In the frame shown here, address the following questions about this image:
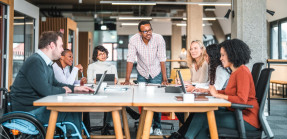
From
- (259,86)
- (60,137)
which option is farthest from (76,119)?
(259,86)

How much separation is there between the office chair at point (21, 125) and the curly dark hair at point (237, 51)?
1.40 meters

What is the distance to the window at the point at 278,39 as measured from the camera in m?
10.3

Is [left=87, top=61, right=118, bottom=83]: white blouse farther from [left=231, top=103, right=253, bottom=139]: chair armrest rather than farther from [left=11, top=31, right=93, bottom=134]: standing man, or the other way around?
[left=231, top=103, right=253, bottom=139]: chair armrest

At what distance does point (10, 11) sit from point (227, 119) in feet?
19.1

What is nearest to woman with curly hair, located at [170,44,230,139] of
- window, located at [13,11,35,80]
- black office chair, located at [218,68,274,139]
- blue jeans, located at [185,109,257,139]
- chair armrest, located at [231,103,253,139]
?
blue jeans, located at [185,109,257,139]

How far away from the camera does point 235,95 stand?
7.66 feet

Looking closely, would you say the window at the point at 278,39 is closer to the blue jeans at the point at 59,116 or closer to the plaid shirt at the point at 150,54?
the plaid shirt at the point at 150,54

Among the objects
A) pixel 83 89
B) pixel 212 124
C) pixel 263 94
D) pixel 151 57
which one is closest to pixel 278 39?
pixel 151 57

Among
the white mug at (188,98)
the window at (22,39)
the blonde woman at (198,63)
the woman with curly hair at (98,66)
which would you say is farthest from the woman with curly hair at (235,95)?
the window at (22,39)

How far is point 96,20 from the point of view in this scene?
1786 centimetres

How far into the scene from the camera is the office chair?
205cm

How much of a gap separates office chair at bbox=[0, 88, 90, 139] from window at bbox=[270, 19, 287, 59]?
392 inches

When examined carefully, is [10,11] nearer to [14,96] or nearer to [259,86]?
[14,96]

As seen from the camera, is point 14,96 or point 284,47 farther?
point 284,47
